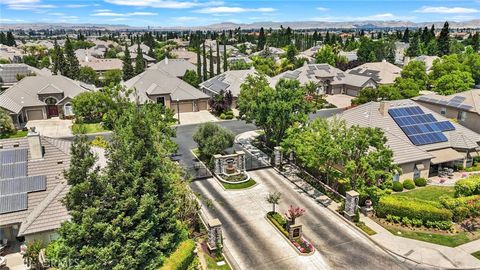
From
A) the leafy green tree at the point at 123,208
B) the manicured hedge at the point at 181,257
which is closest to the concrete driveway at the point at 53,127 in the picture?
the leafy green tree at the point at 123,208

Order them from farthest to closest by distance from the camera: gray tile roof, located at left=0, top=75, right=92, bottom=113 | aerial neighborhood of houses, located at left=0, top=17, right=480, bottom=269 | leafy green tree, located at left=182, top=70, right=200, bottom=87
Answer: leafy green tree, located at left=182, top=70, right=200, bottom=87, gray tile roof, located at left=0, top=75, right=92, bottom=113, aerial neighborhood of houses, located at left=0, top=17, right=480, bottom=269

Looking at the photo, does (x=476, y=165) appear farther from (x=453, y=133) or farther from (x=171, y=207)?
(x=171, y=207)

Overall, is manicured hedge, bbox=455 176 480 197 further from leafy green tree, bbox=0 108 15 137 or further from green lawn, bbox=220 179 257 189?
leafy green tree, bbox=0 108 15 137

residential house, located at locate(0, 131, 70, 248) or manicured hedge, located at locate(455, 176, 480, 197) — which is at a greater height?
residential house, located at locate(0, 131, 70, 248)

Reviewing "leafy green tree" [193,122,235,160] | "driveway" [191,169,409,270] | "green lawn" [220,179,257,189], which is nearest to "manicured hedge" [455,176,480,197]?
"driveway" [191,169,409,270]

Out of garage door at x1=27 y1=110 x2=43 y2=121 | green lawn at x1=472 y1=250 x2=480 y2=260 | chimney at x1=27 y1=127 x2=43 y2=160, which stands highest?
chimney at x1=27 y1=127 x2=43 y2=160

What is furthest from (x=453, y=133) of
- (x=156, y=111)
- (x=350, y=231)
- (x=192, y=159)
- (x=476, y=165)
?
(x=156, y=111)
